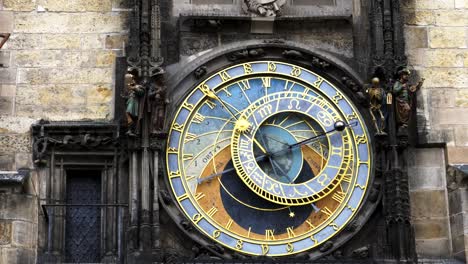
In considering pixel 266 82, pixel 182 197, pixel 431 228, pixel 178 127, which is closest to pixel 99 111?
pixel 178 127

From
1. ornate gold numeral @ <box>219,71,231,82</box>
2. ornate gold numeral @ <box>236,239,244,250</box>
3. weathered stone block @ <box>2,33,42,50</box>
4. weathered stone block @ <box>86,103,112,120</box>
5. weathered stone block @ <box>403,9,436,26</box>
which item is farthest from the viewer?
weathered stone block @ <box>403,9,436,26</box>

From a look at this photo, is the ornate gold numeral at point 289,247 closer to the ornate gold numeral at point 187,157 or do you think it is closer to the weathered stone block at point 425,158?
the ornate gold numeral at point 187,157

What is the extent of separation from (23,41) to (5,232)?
231 cm

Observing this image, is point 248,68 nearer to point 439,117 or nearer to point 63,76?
point 63,76

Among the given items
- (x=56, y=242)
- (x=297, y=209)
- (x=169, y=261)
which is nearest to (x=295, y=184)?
(x=297, y=209)

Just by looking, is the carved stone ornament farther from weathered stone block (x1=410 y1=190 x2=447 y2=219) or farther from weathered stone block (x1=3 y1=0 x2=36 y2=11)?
weathered stone block (x1=410 y1=190 x2=447 y2=219)

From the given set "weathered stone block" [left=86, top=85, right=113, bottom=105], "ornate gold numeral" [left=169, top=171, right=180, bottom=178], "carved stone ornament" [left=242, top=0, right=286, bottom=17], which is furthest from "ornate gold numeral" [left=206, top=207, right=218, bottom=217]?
"carved stone ornament" [left=242, top=0, right=286, bottom=17]

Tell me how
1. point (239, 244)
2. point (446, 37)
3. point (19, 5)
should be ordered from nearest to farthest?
point (239, 244), point (19, 5), point (446, 37)

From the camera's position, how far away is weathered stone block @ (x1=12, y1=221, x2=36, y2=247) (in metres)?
13.3

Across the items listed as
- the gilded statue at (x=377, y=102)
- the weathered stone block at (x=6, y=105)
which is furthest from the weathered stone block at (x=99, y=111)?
the gilded statue at (x=377, y=102)

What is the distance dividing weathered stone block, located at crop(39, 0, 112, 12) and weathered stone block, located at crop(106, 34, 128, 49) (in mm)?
366

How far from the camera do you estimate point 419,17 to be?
14648 millimetres

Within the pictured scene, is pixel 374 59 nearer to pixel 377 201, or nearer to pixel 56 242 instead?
pixel 377 201

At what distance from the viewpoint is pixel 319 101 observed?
46.3 ft
